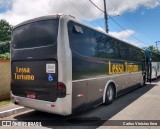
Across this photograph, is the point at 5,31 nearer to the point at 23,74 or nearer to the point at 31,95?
the point at 23,74

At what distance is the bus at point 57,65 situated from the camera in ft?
18.2

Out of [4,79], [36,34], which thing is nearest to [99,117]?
[36,34]

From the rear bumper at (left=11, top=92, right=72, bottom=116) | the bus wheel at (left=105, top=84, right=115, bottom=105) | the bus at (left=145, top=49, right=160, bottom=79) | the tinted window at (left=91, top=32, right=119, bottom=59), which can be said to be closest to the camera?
the rear bumper at (left=11, top=92, right=72, bottom=116)

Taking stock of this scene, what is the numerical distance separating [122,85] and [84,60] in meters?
4.47

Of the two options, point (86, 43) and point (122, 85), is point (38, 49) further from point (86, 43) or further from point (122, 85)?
point (122, 85)

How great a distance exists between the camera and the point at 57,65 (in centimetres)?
550

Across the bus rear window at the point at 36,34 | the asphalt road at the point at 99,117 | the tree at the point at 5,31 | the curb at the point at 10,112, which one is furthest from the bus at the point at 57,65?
the tree at the point at 5,31

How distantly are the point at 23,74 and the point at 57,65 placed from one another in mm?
1492

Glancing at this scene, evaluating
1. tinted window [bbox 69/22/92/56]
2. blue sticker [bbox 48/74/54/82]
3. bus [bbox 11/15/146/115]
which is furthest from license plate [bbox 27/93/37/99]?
tinted window [bbox 69/22/92/56]

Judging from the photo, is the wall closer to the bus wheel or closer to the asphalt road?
the asphalt road

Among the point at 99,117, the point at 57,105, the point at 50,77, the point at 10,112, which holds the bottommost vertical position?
the point at 99,117

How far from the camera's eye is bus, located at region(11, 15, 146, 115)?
555 centimetres

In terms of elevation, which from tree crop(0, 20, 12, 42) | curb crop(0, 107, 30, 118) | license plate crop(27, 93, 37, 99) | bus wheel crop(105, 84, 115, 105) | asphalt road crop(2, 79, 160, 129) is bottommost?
asphalt road crop(2, 79, 160, 129)

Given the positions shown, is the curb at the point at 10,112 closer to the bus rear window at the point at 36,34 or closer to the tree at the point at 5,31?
the bus rear window at the point at 36,34
